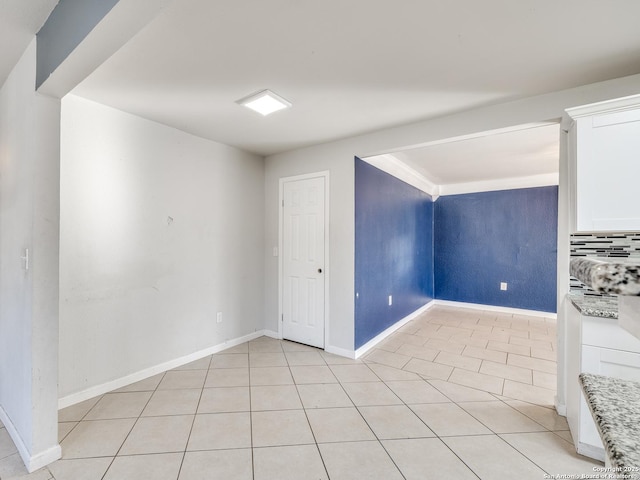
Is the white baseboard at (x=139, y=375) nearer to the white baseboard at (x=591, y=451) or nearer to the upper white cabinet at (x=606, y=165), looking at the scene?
the white baseboard at (x=591, y=451)

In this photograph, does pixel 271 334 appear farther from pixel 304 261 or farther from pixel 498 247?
pixel 498 247

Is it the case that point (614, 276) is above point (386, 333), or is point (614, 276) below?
above

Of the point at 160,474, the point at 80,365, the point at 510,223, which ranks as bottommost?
the point at 160,474

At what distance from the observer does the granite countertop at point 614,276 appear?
32 centimetres

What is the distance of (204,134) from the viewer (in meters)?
3.13

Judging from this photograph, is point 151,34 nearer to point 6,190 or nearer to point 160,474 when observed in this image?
point 6,190

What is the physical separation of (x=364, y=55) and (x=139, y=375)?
307 centimetres

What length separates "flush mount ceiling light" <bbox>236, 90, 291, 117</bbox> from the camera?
2268 millimetres

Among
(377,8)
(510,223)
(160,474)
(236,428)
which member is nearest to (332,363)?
(236,428)

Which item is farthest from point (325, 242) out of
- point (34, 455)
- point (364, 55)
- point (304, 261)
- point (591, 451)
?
point (34, 455)

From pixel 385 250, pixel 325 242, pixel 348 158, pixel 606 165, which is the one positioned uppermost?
pixel 348 158

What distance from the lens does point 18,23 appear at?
5.36 ft

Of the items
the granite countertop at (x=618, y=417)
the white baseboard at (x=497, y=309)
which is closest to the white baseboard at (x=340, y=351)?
the granite countertop at (x=618, y=417)

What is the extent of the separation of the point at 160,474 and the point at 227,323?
1900 mm
